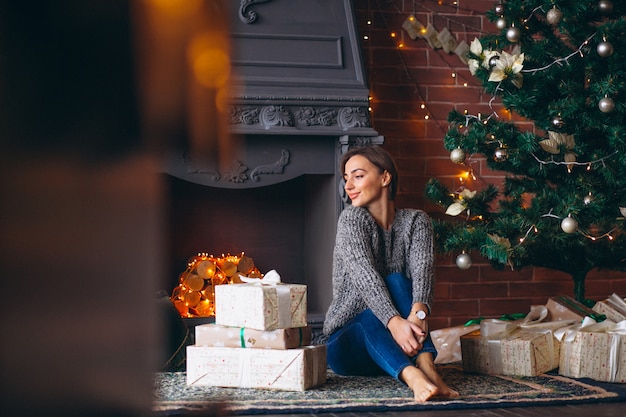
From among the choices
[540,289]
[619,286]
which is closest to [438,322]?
[540,289]

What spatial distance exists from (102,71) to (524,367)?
8.17ft

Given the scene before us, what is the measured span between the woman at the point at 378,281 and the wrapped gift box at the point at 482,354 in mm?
296

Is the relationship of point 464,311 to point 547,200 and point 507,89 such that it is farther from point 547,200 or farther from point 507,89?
point 507,89

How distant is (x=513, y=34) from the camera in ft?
9.72

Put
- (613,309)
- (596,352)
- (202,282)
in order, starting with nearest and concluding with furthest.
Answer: (596,352) → (613,309) → (202,282)

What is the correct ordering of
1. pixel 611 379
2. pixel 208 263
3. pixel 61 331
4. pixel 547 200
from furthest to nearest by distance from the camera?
pixel 208 263 < pixel 547 200 < pixel 611 379 < pixel 61 331

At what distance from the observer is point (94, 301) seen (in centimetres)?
21

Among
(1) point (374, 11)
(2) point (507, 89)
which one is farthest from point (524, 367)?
(1) point (374, 11)

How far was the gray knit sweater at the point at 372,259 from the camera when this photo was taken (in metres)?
2.43

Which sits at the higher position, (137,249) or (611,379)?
(137,249)

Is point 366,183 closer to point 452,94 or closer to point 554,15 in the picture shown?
point 554,15

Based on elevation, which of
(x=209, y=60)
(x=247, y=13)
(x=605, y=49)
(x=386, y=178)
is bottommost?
(x=209, y=60)

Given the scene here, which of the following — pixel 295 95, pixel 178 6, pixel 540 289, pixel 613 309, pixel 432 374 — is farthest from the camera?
pixel 540 289

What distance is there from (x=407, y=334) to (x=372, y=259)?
317 millimetres
